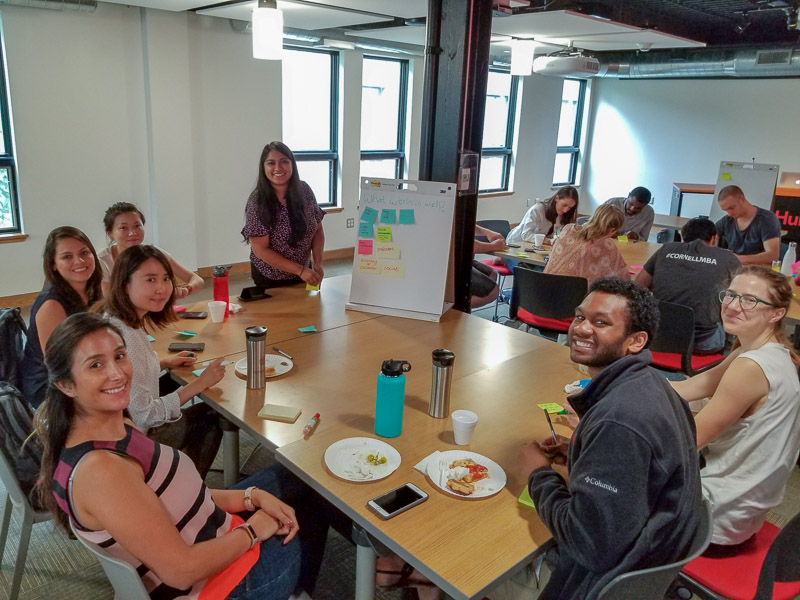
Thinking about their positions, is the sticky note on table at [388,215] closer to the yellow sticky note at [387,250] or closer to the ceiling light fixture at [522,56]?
the yellow sticky note at [387,250]

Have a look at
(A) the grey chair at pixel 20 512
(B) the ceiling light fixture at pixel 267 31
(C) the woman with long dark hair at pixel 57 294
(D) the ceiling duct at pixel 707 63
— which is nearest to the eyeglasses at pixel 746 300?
(A) the grey chair at pixel 20 512

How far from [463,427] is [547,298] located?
2.12 metres

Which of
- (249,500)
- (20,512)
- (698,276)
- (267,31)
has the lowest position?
(20,512)

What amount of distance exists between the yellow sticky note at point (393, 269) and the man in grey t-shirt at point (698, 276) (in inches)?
60.8

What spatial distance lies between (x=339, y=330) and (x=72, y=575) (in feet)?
4.53

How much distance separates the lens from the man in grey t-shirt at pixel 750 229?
14.9 ft

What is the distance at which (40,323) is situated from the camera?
7.56ft

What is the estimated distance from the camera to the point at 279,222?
10.8ft

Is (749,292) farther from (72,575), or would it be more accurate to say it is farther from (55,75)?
(55,75)

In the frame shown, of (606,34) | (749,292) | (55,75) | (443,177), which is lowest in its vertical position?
(749,292)

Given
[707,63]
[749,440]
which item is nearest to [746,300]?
[749,440]

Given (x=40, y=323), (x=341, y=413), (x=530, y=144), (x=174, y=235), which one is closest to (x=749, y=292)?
(x=341, y=413)

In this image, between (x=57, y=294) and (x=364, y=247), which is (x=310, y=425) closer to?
(x=57, y=294)

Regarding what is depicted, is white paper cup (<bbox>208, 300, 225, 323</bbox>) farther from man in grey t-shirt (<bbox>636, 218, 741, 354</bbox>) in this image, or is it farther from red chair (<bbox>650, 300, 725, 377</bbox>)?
man in grey t-shirt (<bbox>636, 218, 741, 354</bbox>)
